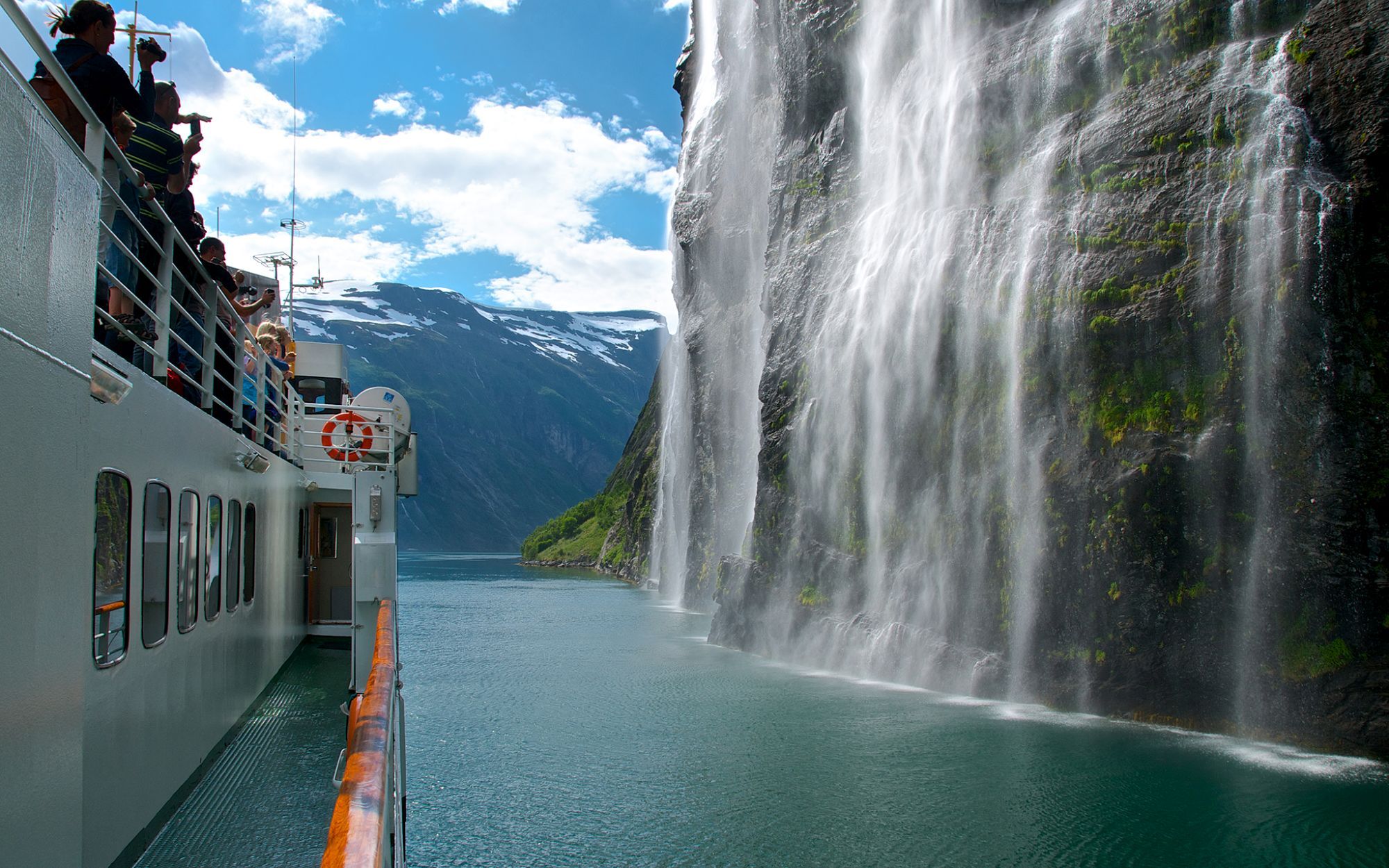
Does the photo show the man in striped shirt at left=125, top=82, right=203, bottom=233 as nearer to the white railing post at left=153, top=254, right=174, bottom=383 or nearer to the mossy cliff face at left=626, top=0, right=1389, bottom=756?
the white railing post at left=153, top=254, right=174, bottom=383

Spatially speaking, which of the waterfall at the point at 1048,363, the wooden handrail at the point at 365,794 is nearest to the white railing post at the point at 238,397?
the wooden handrail at the point at 365,794

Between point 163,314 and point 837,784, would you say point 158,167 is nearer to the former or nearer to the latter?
point 163,314

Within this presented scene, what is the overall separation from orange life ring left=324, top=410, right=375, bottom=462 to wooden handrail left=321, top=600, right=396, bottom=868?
12.9 meters

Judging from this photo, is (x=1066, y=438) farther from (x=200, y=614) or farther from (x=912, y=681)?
(x=200, y=614)

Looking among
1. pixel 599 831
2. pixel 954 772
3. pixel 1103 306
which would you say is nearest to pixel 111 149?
pixel 599 831

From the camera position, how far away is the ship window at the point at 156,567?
269 inches

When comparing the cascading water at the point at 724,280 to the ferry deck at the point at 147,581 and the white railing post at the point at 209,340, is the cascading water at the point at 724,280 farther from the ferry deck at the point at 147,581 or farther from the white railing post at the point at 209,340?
the white railing post at the point at 209,340

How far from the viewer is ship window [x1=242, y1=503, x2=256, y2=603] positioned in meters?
10.8

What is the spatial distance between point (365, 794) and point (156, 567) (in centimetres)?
515

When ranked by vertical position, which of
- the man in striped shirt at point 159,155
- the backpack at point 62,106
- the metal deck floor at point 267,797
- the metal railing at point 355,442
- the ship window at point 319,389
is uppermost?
the man in striped shirt at point 159,155

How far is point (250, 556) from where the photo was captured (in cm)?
1113

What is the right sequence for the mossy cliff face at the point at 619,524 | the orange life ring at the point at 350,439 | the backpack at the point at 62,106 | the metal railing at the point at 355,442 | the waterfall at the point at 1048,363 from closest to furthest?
1. the backpack at the point at 62,106
2. the waterfall at the point at 1048,363
3. the metal railing at the point at 355,442
4. the orange life ring at the point at 350,439
5. the mossy cliff face at the point at 619,524

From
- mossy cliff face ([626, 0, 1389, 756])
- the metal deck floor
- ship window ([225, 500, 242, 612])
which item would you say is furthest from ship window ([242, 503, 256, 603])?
mossy cliff face ([626, 0, 1389, 756])

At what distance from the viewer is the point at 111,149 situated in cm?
587
